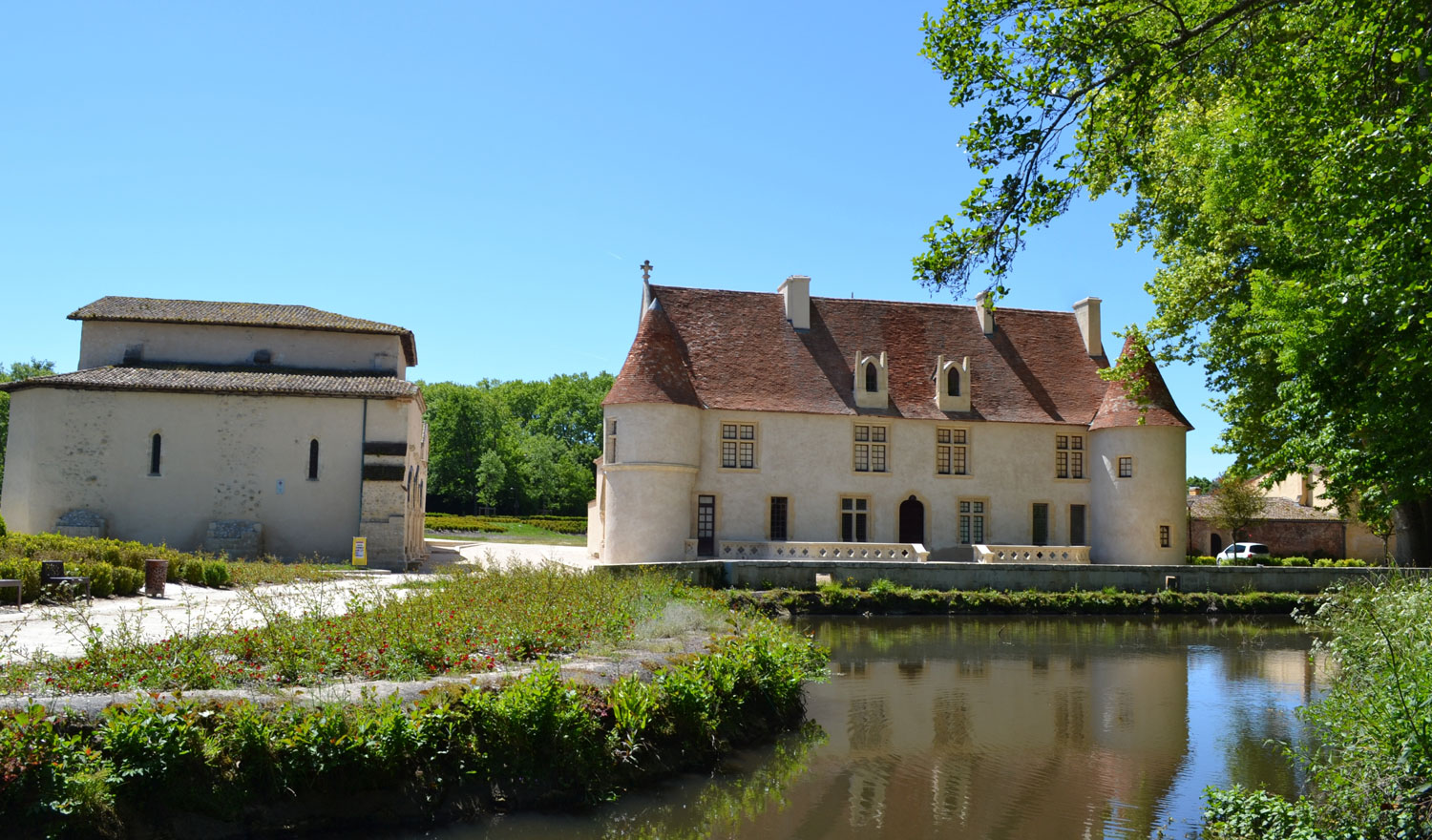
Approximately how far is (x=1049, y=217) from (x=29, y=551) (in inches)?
709

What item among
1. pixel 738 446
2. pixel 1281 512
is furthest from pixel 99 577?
pixel 1281 512

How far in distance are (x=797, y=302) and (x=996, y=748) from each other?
83.9 feet

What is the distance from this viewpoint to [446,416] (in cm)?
7650

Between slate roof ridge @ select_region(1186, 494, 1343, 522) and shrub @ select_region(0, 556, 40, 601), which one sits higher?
slate roof ridge @ select_region(1186, 494, 1343, 522)

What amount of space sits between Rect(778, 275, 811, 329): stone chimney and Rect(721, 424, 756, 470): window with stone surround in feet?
14.8

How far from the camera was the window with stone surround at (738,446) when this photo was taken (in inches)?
1280

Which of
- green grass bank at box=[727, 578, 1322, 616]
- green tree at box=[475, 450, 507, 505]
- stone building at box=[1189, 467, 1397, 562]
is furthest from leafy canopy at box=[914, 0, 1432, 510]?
green tree at box=[475, 450, 507, 505]

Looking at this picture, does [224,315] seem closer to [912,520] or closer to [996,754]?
[912,520]

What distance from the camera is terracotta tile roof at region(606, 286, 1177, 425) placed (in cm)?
3244

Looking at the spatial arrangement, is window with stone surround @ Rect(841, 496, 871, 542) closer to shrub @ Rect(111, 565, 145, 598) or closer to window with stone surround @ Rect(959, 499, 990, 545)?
window with stone surround @ Rect(959, 499, 990, 545)

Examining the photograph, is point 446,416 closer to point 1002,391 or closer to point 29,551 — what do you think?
point 1002,391

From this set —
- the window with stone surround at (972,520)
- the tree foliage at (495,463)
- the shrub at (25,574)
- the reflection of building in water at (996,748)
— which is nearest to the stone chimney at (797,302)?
the window with stone surround at (972,520)

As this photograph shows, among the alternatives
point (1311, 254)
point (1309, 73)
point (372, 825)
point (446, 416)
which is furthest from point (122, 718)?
point (446, 416)

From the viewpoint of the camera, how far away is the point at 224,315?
34.2 meters
